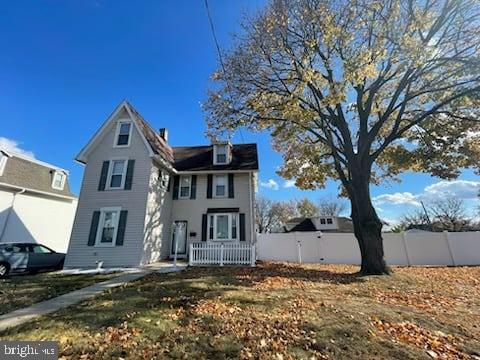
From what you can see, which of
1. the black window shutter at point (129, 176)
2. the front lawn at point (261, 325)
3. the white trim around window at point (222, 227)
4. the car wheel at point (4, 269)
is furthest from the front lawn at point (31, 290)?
the white trim around window at point (222, 227)

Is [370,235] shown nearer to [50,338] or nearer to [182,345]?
[182,345]

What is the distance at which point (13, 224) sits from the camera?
16000 millimetres

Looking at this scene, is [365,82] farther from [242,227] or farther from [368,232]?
[242,227]

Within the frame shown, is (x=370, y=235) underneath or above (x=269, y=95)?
underneath

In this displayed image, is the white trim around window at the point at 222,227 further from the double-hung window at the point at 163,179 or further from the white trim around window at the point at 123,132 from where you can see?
the white trim around window at the point at 123,132

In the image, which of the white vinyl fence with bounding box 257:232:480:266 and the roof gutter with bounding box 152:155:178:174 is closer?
the roof gutter with bounding box 152:155:178:174

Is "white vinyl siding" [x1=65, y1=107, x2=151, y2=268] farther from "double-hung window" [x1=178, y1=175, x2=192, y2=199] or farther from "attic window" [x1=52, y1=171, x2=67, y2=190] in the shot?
"attic window" [x1=52, y1=171, x2=67, y2=190]

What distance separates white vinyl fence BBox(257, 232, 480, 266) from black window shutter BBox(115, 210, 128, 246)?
8459 mm

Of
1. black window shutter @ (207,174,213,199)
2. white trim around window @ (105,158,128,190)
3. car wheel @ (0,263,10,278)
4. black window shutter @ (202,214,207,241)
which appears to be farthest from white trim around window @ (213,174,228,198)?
car wheel @ (0,263,10,278)

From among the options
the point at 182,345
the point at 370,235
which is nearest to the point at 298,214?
the point at 370,235

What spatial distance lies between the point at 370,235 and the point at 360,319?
6175 millimetres

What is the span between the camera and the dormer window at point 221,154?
1742 centimetres

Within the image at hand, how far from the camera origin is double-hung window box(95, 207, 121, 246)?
12742 millimetres

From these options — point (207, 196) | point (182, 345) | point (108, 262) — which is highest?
point (207, 196)
